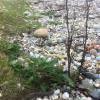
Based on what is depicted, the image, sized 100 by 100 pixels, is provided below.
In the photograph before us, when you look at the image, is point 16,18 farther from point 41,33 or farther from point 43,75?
point 43,75

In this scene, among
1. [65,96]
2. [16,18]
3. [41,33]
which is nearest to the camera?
[65,96]

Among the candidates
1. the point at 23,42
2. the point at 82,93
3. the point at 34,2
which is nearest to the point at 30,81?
the point at 82,93

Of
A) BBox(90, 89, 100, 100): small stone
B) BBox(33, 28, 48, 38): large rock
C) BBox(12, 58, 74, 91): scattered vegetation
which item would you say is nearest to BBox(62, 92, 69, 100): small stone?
BBox(12, 58, 74, 91): scattered vegetation

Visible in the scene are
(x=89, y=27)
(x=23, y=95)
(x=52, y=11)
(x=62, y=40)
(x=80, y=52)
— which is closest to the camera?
(x=23, y=95)

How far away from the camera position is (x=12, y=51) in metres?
5.79

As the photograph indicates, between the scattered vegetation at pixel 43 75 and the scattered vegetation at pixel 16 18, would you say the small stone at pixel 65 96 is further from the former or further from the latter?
the scattered vegetation at pixel 16 18

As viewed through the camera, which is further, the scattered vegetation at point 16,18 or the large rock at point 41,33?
the scattered vegetation at point 16,18

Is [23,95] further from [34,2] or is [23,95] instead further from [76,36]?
[34,2]

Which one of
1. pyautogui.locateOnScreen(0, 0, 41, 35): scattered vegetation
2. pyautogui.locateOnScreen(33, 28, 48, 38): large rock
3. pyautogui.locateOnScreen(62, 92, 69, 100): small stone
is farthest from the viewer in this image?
pyautogui.locateOnScreen(0, 0, 41, 35): scattered vegetation

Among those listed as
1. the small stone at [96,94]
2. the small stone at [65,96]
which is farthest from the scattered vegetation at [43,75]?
the small stone at [96,94]

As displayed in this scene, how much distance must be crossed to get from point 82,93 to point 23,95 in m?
0.77

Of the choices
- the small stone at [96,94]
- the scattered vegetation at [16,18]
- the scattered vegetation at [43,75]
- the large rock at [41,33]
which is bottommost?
the small stone at [96,94]

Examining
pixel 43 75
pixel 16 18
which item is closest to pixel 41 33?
pixel 16 18

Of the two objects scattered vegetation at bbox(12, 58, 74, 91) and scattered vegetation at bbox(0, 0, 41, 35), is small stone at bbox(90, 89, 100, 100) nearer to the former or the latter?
scattered vegetation at bbox(12, 58, 74, 91)
